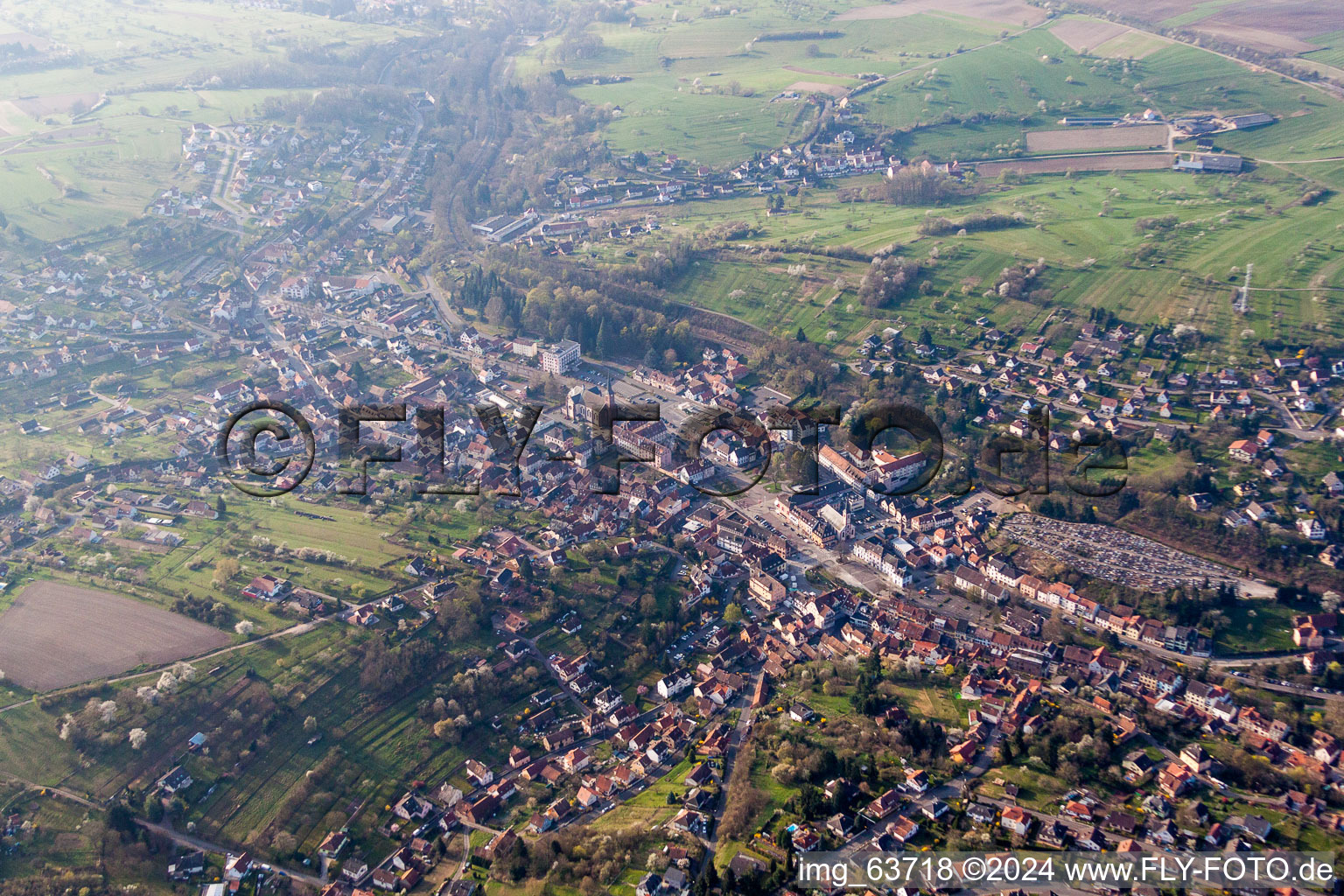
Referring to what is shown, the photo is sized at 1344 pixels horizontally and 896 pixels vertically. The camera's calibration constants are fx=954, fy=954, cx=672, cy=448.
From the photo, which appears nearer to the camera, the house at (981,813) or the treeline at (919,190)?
the house at (981,813)

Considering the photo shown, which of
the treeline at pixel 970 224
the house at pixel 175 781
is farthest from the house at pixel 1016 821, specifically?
the treeline at pixel 970 224

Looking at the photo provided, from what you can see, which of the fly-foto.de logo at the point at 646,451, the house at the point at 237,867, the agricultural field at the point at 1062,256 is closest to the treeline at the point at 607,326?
the agricultural field at the point at 1062,256

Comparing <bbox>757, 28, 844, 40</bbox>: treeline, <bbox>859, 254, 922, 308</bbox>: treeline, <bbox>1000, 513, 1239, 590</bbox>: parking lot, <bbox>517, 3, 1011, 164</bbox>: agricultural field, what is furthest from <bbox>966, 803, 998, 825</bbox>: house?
<bbox>757, 28, 844, 40</bbox>: treeline

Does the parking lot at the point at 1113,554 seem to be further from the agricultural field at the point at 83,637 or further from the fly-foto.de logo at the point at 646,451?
the agricultural field at the point at 83,637

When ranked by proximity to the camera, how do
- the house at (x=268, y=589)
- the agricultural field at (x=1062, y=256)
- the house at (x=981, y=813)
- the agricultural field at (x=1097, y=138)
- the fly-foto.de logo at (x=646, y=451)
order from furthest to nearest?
the agricultural field at (x=1097, y=138), the agricultural field at (x=1062, y=256), the fly-foto.de logo at (x=646, y=451), the house at (x=268, y=589), the house at (x=981, y=813)

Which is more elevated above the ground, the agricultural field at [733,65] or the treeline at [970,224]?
the agricultural field at [733,65]

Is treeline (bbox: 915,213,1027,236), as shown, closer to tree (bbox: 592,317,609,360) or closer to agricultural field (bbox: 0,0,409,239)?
tree (bbox: 592,317,609,360)

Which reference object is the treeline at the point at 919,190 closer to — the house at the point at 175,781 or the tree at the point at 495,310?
the tree at the point at 495,310

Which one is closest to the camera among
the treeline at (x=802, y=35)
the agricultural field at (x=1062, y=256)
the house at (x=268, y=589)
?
the house at (x=268, y=589)

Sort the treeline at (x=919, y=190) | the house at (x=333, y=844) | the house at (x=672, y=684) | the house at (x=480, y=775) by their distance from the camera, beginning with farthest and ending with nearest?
the treeline at (x=919, y=190), the house at (x=672, y=684), the house at (x=480, y=775), the house at (x=333, y=844)

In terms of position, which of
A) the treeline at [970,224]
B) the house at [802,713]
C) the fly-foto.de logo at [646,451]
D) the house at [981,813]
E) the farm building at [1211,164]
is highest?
the farm building at [1211,164]
